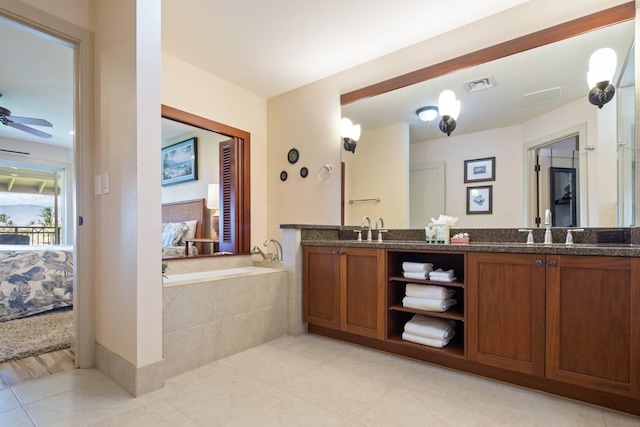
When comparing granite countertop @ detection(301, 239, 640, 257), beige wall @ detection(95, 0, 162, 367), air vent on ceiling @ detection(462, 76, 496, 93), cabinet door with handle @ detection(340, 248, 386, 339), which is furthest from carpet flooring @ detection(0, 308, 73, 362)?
air vent on ceiling @ detection(462, 76, 496, 93)

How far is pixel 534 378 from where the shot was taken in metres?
1.71

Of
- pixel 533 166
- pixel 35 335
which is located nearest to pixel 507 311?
pixel 533 166

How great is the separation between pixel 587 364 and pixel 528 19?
85.6 inches

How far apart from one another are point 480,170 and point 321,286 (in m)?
1.54

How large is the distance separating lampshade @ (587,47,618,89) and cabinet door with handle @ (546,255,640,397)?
1207 millimetres

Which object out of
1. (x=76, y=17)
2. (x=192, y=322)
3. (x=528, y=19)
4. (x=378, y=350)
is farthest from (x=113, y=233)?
(x=528, y=19)

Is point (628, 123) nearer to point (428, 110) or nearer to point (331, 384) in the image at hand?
point (428, 110)

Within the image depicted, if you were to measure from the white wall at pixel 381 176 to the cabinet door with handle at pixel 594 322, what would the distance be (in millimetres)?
1245

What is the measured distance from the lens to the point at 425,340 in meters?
2.06

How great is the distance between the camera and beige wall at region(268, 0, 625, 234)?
214 centimetres

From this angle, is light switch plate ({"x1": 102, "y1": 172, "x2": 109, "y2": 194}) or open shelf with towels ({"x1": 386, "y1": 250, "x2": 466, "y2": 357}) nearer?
light switch plate ({"x1": 102, "y1": 172, "x2": 109, "y2": 194})

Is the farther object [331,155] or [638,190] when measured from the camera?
[331,155]

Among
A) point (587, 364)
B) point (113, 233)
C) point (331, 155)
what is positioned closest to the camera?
point (587, 364)

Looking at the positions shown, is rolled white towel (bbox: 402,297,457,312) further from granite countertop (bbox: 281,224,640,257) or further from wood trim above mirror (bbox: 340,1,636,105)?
wood trim above mirror (bbox: 340,1,636,105)
